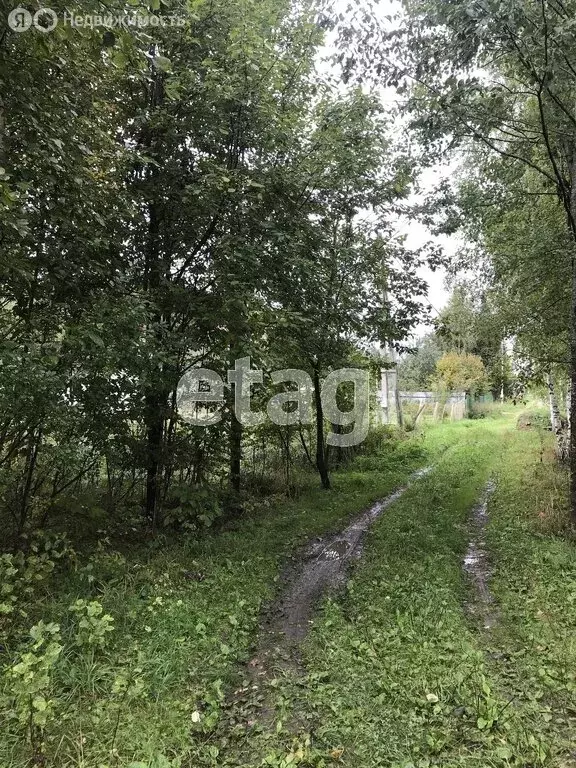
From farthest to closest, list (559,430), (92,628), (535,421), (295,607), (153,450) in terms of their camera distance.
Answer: (535,421) < (559,430) < (153,450) < (295,607) < (92,628)

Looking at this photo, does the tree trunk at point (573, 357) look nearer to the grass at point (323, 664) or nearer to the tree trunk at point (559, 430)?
the grass at point (323, 664)

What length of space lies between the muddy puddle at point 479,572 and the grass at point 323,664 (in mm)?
116

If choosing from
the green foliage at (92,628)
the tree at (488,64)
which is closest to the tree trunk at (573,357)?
the tree at (488,64)

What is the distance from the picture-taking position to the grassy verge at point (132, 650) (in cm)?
314

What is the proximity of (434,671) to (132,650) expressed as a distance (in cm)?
263

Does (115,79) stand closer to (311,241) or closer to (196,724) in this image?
(311,241)

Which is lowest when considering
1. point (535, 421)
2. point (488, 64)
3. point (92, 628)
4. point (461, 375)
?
point (92, 628)

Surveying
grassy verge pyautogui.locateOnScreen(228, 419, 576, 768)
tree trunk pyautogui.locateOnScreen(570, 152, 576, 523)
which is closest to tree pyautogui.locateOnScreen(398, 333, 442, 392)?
tree trunk pyautogui.locateOnScreen(570, 152, 576, 523)

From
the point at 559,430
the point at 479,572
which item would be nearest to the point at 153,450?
the point at 479,572

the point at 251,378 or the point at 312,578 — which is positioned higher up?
the point at 251,378

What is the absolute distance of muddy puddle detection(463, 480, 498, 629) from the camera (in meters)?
5.09

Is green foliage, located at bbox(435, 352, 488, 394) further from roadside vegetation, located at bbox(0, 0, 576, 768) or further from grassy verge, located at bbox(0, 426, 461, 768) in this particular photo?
grassy verge, located at bbox(0, 426, 461, 768)

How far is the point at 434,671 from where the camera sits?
3998 millimetres

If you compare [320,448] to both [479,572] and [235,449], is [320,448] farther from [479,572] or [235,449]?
[479,572]
